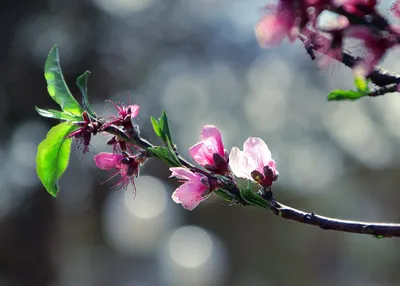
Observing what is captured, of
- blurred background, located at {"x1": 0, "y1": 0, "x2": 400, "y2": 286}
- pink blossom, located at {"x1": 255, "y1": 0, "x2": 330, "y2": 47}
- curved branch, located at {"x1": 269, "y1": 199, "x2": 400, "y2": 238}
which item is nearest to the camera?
pink blossom, located at {"x1": 255, "y1": 0, "x2": 330, "y2": 47}

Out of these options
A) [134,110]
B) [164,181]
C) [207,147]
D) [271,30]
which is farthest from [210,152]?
[164,181]

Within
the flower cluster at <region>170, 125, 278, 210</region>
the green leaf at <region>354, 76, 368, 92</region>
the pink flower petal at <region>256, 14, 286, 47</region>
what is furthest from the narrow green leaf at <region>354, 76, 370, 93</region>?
the pink flower petal at <region>256, 14, 286, 47</region>

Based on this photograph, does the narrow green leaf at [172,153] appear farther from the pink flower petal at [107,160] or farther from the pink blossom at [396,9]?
the pink blossom at [396,9]

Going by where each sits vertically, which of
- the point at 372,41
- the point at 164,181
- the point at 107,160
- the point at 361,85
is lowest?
the point at 164,181

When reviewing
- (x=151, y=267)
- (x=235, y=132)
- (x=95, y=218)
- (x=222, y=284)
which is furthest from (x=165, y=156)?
(x=222, y=284)

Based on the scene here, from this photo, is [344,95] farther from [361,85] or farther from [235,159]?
[235,159]

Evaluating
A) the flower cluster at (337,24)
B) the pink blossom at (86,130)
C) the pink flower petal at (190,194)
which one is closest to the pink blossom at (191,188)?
the pink flower petal at (190,194)

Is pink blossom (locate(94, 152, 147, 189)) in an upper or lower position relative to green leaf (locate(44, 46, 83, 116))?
lower

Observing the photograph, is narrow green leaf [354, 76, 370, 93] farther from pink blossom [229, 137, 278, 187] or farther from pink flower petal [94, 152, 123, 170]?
pink flower petal [94, 152, 123, 170]
